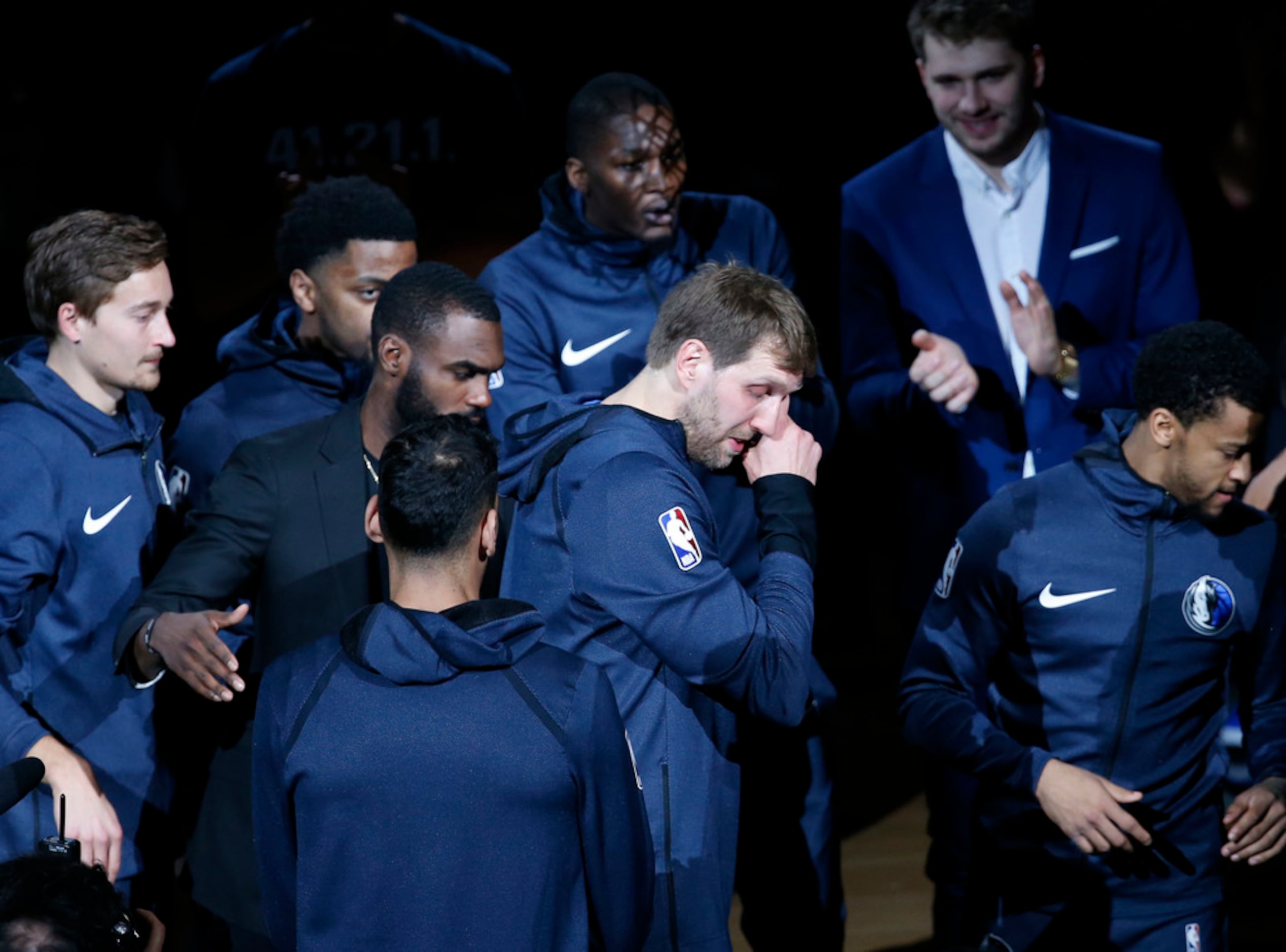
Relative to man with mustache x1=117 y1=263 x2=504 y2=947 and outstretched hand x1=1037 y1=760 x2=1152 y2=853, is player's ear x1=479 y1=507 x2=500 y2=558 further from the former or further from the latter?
outstretched hand x1=1037 y1=760 x2=1152 y2=853

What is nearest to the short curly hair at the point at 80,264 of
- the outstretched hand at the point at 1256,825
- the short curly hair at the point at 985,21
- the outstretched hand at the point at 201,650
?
the outstretched hand at the point at 201,650

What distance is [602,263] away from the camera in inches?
148

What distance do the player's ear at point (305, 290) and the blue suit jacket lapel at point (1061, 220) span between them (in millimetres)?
1871

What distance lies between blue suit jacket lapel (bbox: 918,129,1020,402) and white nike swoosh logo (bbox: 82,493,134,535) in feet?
6.91

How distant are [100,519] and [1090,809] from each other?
77.1 inches

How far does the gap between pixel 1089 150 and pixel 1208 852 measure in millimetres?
1954

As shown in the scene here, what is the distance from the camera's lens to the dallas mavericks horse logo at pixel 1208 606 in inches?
117

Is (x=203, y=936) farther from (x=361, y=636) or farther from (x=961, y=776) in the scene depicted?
(x=961, y=776)

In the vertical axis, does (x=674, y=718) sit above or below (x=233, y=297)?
below

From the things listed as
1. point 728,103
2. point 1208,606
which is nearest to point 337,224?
point 728,103

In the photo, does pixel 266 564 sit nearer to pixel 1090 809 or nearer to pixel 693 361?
pixel 693 361

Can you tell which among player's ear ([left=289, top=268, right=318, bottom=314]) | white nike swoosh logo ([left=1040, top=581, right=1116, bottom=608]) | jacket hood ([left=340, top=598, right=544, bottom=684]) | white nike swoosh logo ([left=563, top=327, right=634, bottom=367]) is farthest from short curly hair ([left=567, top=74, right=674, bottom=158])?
jacket hood ([left=340, top=598, right=544, bottom=684])

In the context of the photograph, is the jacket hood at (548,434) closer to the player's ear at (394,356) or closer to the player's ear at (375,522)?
the player's ear at (375,522)

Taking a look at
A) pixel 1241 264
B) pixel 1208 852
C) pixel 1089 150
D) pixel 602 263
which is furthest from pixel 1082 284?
pixel 1208 852
